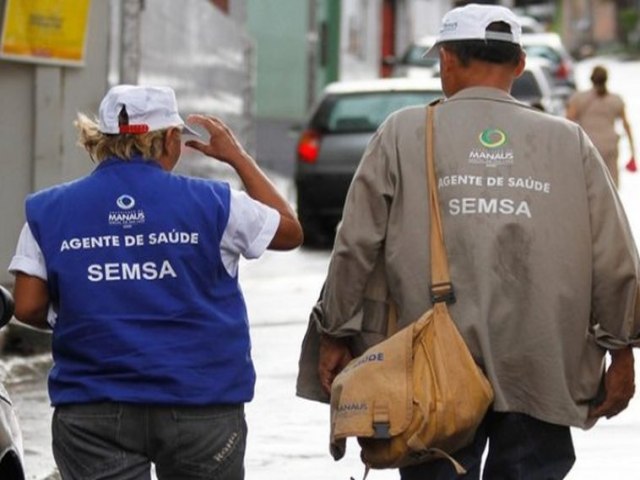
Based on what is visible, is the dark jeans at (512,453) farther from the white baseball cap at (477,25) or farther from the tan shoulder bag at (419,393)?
the white baseball cap at (477,25)

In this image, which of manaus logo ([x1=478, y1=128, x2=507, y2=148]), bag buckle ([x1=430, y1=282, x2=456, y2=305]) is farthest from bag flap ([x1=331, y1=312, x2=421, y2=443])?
manaus logo ([x1=478, y1=128, x2=507, y2=148])

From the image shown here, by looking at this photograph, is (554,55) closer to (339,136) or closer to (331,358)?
(339,136)

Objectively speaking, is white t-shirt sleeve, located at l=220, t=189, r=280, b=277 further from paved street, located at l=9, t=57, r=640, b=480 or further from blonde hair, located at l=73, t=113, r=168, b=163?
paved street, located at l=9, t=57, r=640, b=480

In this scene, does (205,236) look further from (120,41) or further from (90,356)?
(120,41)

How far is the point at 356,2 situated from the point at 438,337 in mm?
35243

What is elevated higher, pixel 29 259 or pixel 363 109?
pixel 29 259

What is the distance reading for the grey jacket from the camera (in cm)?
530

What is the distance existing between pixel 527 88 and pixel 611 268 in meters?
20.4

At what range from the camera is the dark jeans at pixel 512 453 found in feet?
17.5

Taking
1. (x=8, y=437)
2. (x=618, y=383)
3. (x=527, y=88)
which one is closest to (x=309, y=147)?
(x=527, y=88)

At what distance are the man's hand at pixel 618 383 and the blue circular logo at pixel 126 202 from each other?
1358 mm

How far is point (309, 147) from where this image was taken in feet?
64.9

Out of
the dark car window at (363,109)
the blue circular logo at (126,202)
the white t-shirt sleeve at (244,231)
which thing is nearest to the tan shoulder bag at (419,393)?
the white t-shirt sleeve at (244,231)

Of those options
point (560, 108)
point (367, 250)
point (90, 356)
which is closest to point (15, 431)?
point (90, 356)
